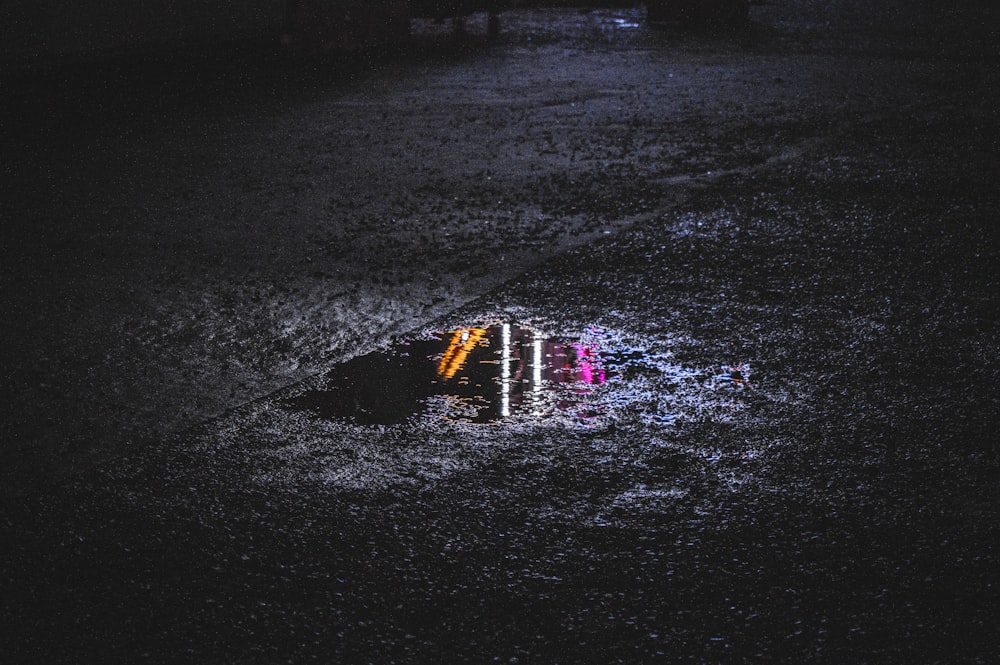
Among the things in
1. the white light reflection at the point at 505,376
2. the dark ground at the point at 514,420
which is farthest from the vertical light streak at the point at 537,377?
the dark ground at the point at 514,420

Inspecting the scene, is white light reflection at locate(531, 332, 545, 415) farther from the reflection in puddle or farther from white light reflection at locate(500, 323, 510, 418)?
white light reflection at locate(500, 323, 510, 418)

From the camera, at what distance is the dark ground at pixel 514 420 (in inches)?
120

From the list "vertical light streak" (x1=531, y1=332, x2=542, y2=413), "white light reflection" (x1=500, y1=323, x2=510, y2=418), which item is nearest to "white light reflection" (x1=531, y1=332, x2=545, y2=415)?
"vertical light streak" (x1=531, y1=332, x2=542, y2=413)

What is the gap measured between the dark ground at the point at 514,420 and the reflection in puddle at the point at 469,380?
0.13 metres

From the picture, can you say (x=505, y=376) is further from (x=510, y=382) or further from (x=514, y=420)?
(x=514, y=420)

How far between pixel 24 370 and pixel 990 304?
495 centimetres

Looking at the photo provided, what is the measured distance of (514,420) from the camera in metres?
4.30

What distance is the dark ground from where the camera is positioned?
305 cm

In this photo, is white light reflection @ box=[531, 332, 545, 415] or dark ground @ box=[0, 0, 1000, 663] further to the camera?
white light reflection @ box=[531, 332, 545, 415]

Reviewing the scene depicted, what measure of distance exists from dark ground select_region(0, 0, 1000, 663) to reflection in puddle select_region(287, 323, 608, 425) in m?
0.13

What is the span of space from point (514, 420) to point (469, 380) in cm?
49

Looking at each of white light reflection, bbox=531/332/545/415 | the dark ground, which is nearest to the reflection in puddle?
white light reflection, bbox=531/332/545/415

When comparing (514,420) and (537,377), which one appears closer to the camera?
(514,420)

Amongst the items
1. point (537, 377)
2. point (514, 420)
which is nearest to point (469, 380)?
point (537, 377)
